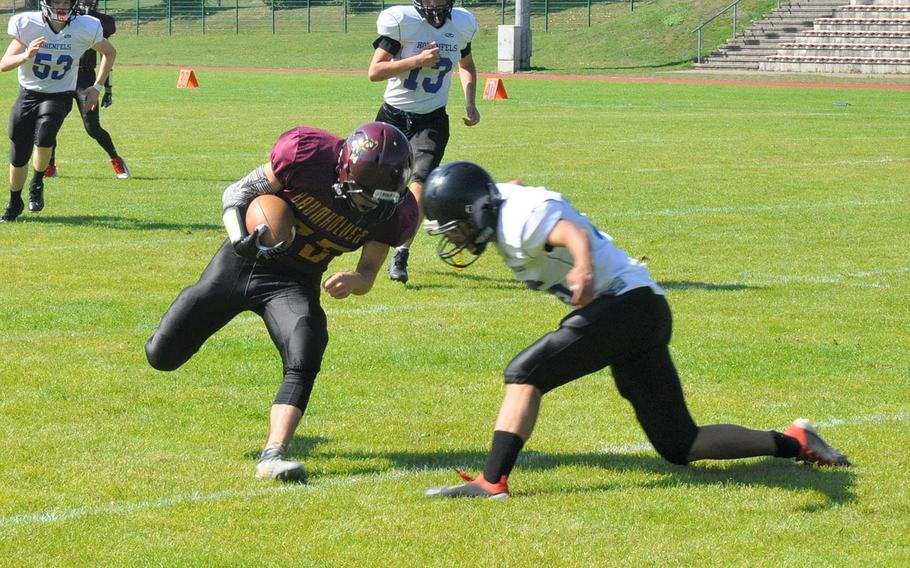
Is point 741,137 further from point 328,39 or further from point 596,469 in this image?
point 328,39

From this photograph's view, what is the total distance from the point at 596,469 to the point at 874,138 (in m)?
15.4

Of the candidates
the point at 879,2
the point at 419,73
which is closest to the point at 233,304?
the point at 419,73

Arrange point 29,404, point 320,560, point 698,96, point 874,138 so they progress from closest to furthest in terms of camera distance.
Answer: point 320,560 → point 29,404 → point 874,138 → point 698,96

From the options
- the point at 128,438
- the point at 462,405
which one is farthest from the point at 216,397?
the point at 462,405

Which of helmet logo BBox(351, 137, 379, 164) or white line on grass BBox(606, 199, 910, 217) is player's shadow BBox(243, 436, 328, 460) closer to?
helmet logo BBox(351, 137, 379, 164)

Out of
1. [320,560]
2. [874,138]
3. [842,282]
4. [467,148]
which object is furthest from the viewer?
[874,138]

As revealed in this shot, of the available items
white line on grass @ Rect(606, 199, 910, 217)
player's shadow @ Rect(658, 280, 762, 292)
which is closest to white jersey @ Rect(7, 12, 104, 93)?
white line on grass @ Rect(606, 199, 910, 217)

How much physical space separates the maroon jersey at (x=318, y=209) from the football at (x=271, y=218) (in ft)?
0.19

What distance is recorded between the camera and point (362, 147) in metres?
5.25

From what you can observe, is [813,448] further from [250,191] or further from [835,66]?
[835,66]

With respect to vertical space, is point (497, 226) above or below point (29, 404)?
above

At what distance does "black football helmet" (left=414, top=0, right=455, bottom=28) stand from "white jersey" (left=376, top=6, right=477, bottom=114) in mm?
30

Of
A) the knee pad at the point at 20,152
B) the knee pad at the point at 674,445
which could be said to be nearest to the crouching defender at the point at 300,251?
the knee pad at the point at 674,445

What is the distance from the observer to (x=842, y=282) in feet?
30.7
